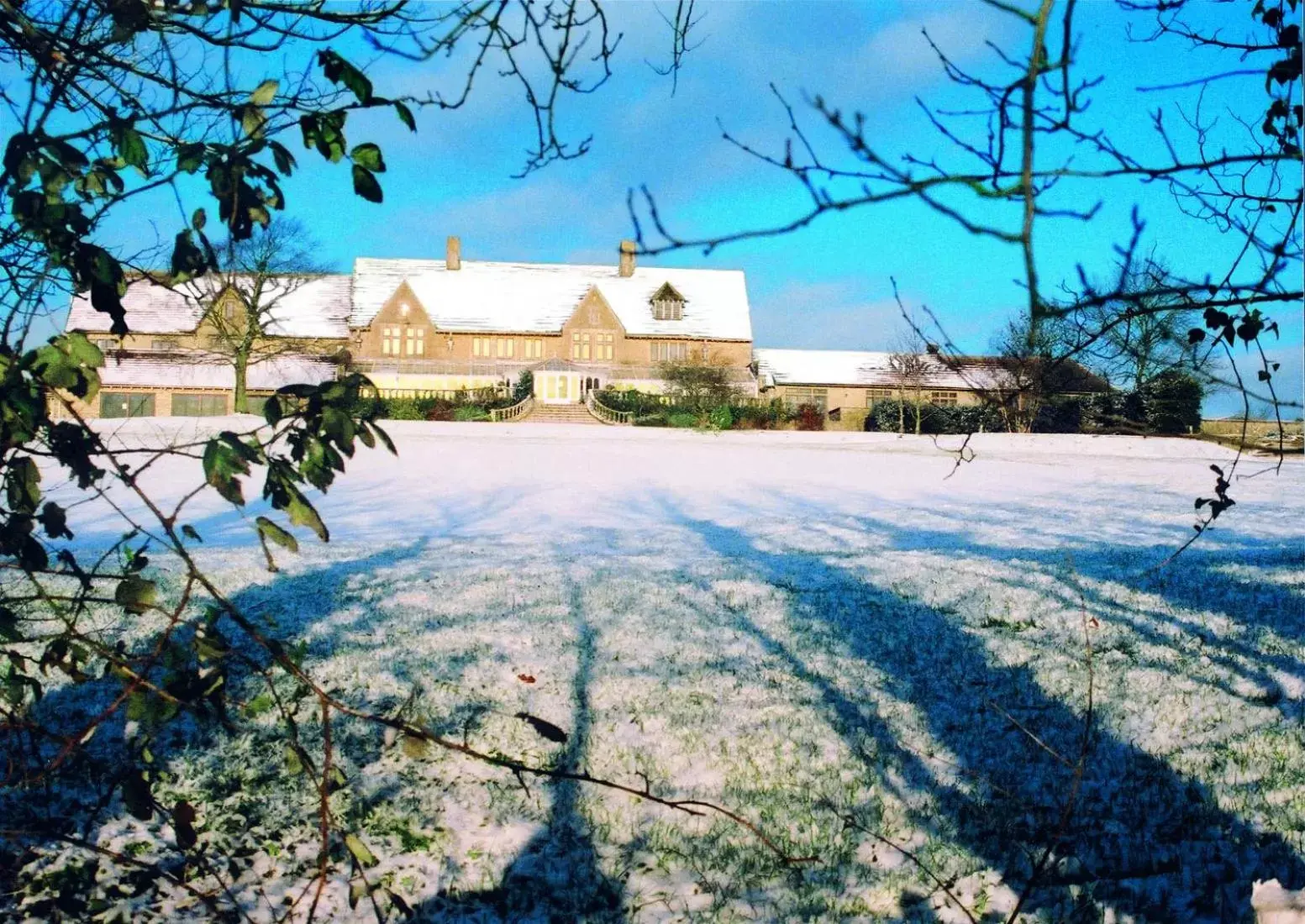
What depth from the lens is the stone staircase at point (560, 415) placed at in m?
42.7

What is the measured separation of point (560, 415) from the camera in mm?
43375

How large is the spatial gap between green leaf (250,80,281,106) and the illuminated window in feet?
161

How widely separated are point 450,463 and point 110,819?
19074 millimetres

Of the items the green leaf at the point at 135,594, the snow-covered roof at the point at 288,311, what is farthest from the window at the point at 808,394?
the green leaf at the point at 135,594

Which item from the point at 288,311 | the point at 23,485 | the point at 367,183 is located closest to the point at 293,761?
the point at 23,485

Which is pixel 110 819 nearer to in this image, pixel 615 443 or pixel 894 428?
pixel 615 443

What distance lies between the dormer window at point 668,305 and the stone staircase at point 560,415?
34.5 feet

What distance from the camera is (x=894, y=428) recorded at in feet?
130

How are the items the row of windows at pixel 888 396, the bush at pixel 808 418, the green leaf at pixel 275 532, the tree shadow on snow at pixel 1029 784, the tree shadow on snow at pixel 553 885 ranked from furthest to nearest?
the row of windows at pixel 888 396 → the bush at pixel 808 418 → the tree shadow on snow at pixel 1029 784 → the tree shadow on snow at pixel 553 885 → the green leaf at pixel 275 532

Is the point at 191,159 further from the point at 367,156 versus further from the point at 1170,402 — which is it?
the point at 1170,402

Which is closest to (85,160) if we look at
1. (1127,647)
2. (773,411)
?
(1127,647)

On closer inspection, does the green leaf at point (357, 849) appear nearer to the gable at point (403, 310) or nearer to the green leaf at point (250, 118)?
the green leaf at point (250, 118)

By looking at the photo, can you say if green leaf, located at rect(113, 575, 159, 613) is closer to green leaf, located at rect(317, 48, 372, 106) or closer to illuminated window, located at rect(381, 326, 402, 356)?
green leaf, located at rect(317, 48, 372, 106)

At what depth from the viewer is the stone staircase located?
42688 mm
